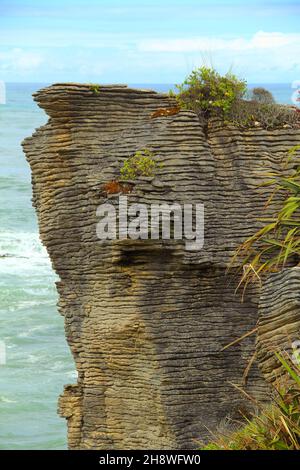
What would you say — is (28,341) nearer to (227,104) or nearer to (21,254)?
(21,254)

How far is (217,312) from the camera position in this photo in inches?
706

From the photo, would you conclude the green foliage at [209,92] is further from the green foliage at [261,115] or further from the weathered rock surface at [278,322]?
the weathered rock surface at [278,322]

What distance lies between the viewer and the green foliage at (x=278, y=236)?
17.1m

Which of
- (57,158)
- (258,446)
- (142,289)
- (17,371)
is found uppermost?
(57,158)

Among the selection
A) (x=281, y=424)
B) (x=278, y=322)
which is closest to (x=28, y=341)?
(x=278, y=322)

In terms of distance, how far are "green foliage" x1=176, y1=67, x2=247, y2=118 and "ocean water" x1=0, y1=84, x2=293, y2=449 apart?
1110cm

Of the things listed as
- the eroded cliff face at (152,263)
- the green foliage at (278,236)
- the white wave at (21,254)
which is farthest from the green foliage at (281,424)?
the white wave at (21,254)

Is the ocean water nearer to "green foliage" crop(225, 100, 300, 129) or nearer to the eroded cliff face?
the eroded cliff face

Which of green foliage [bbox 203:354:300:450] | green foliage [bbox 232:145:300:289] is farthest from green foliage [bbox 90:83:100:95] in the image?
green foliage [bbox 203:354:300:450]

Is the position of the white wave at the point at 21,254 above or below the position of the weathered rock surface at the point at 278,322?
below

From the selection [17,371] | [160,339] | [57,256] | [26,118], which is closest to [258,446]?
[160,339]

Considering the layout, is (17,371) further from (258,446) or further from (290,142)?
(258,446)

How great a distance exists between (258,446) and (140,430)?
14.6ft

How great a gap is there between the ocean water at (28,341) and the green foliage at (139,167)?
11174 millimetres
